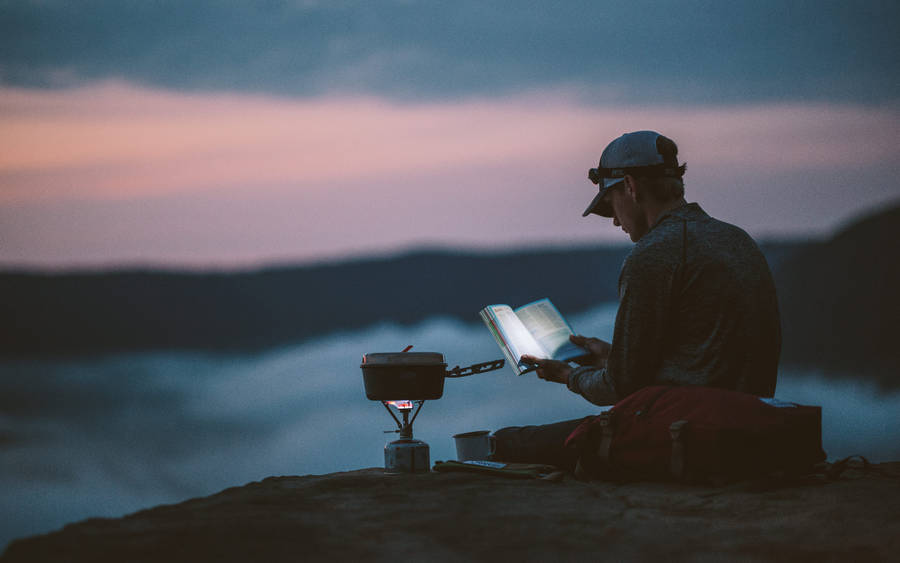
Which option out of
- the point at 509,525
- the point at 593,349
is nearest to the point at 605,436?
the point at 593,349

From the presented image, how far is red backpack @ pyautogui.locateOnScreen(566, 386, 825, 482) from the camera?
2770 mm

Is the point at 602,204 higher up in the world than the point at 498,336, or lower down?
higher up

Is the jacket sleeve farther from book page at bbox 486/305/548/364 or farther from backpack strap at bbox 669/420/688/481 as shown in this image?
backpack strap at bbox 669/420/688/481

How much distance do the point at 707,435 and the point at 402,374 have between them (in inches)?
66.7

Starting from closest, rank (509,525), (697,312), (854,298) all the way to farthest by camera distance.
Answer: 1. (509,525)
2. (697,312)
3. (854,298)

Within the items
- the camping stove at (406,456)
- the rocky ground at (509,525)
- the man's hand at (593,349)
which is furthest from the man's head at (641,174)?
the camping stove at (406,456)

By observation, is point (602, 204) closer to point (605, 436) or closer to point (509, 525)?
point (605, 436)

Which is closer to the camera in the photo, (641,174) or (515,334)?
(641,174)

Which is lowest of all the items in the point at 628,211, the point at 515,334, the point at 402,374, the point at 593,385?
the point at 593,385

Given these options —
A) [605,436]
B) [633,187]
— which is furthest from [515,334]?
[633,187]

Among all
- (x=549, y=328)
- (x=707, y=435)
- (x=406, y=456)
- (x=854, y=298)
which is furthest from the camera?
(x=854, y=298)

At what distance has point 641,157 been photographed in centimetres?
321

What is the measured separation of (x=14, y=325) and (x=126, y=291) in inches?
84.4

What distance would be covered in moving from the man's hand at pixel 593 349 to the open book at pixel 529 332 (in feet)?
0.08
